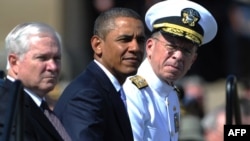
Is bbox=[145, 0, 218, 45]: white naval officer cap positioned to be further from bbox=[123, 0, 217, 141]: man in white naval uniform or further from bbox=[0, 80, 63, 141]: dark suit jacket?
bbox=[0, 80, 63, 141]: dark suit jacket

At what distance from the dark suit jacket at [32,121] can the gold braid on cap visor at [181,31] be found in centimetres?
86

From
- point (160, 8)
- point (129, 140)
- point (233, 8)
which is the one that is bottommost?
point (129, 140)

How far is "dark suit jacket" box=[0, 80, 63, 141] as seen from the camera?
5.10 m

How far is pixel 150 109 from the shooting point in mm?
5746

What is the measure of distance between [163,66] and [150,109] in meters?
0.25

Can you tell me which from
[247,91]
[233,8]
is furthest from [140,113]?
[233,8]

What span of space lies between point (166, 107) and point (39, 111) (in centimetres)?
85

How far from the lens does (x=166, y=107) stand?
19.2ft

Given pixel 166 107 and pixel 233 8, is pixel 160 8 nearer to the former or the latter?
pixel 166 107

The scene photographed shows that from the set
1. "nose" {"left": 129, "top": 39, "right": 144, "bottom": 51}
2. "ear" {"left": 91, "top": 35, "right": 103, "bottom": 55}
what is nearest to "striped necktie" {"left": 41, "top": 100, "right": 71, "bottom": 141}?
"ear" {"left": 91, "top": 35, "right": 103, "bottom": 55}

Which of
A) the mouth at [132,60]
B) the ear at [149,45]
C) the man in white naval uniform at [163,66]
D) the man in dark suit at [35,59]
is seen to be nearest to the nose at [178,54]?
the man in white naval uniform at [163,66]

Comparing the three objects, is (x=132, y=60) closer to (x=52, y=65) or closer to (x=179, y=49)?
(x=179, y=49)

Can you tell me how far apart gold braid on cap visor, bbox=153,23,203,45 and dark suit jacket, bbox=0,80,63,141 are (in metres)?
0.86

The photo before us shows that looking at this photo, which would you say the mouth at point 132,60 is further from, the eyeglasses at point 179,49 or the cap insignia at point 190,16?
the cap insignia at point 190,16
